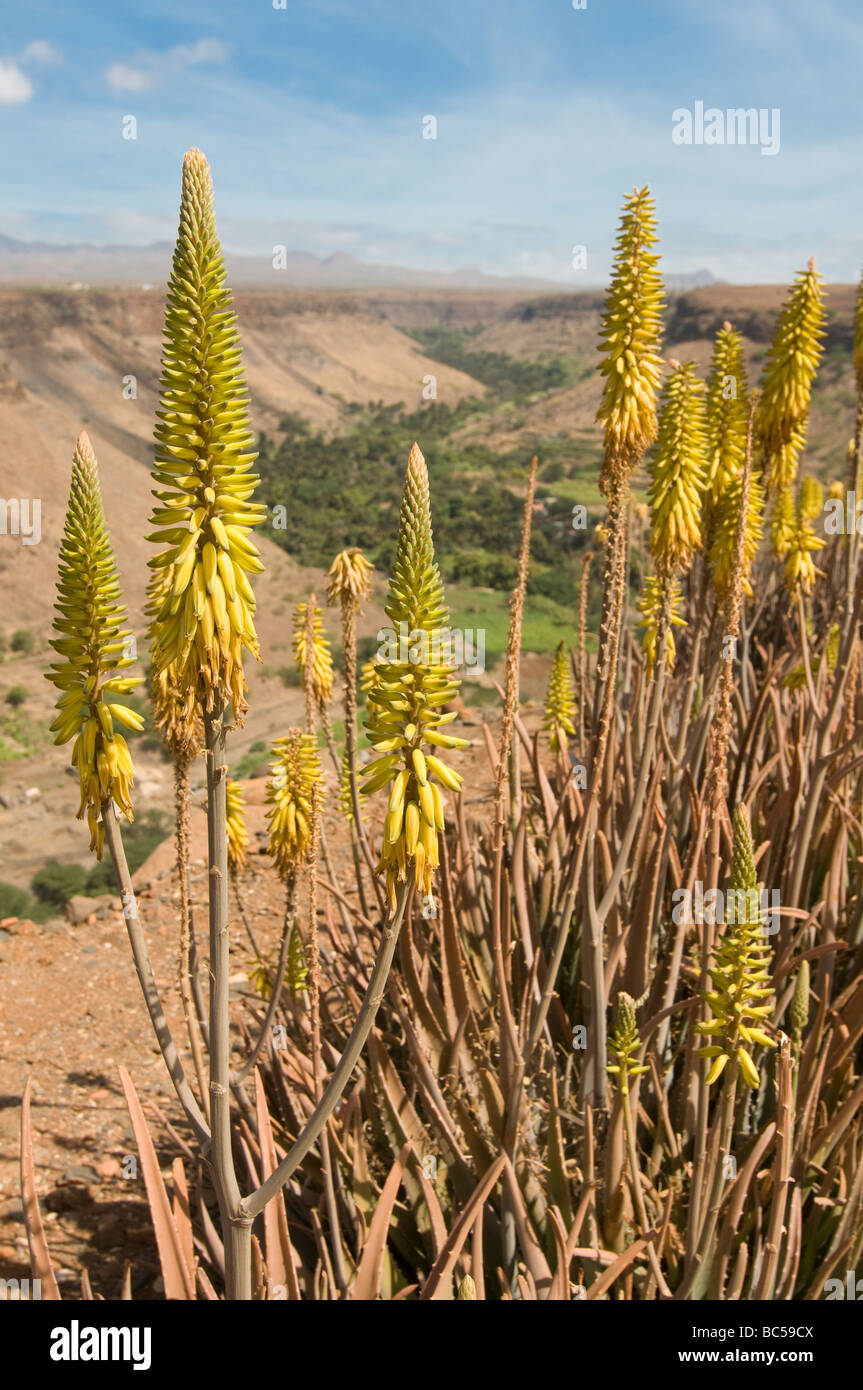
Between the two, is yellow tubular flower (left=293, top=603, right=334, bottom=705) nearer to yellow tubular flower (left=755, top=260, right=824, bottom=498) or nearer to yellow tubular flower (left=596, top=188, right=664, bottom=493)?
yellow tubular flower (left=596, top=188, right=664, bottom=493)

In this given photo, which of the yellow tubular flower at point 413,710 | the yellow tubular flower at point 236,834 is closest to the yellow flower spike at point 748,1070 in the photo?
the yellow tubular flower at point 413,710

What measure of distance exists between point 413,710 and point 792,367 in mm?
4293

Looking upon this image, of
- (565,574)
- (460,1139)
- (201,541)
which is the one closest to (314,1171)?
(460,1139)

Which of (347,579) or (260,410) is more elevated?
(260,410)

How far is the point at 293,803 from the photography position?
389cm

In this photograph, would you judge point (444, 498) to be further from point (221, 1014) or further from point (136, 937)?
point (221, 1014)

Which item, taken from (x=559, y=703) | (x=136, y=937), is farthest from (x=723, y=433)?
(x=136, y=937)

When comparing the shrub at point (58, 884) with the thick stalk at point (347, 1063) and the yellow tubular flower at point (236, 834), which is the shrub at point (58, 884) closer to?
the yellow tubular flower at point (236, 834)

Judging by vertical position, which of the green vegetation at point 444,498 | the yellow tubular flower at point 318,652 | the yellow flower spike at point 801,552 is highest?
the green vegetation at point 444,498

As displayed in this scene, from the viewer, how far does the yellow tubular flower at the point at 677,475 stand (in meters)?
4.11

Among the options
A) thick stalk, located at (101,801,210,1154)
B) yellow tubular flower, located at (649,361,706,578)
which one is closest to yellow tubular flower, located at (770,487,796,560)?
yellow tubular flower, located at (649,361,706,578)

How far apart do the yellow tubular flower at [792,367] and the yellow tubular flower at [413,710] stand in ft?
13.5

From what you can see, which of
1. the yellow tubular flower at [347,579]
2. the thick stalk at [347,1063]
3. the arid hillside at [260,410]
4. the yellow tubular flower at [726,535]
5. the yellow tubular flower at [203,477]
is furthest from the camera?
the arid hillside at [260,410]
